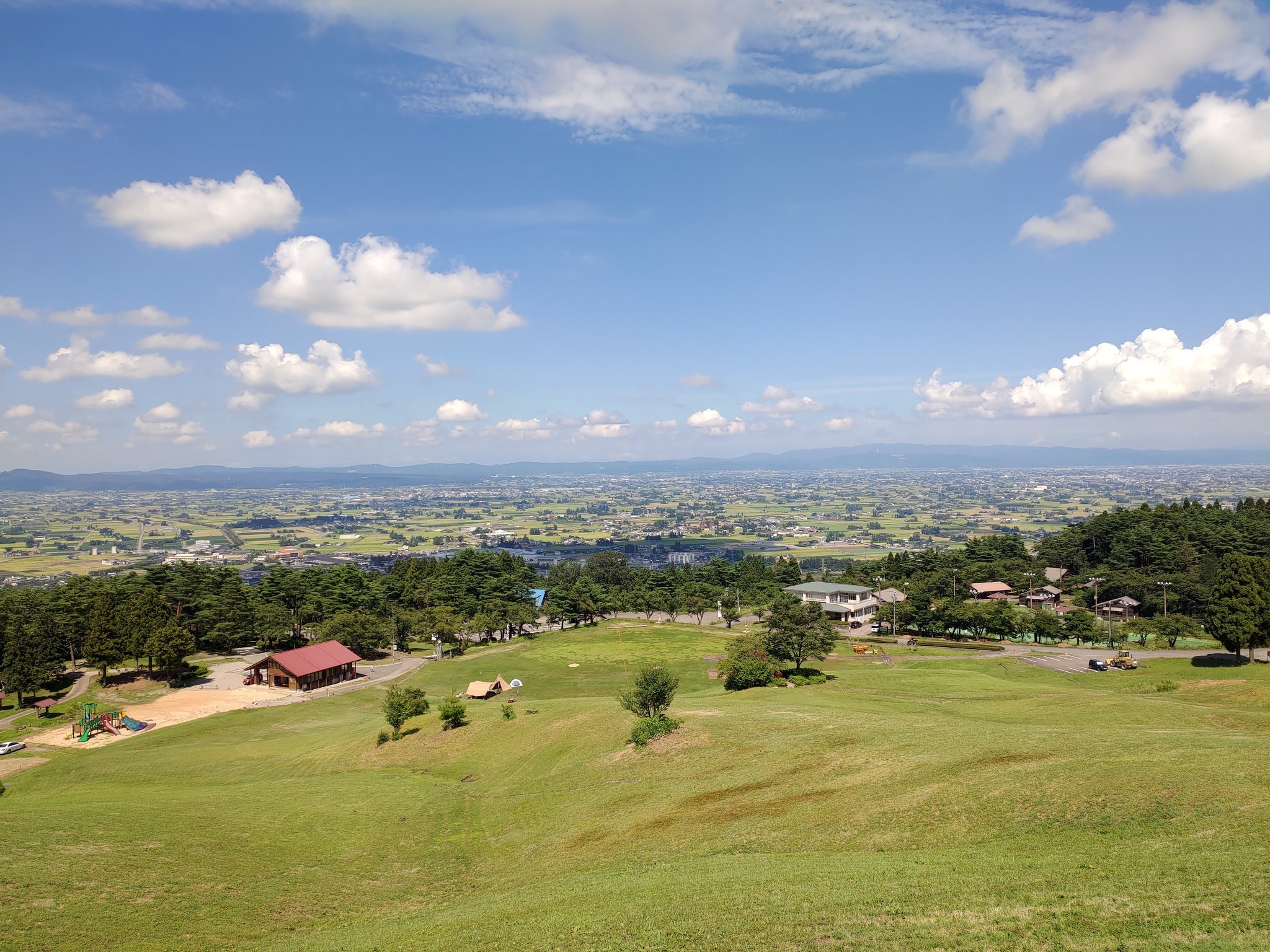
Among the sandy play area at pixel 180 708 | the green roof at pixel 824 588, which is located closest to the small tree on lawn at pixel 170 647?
the sandy play area at pixel 180 708

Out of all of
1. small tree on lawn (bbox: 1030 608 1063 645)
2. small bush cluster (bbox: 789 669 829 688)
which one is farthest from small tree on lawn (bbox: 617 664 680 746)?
small tree on lawn (bbox: 1030 608 1063 645)

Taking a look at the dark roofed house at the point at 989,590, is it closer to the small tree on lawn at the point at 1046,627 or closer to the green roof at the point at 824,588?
the green roof at the point at 824,588

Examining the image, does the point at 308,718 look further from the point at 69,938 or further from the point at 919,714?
the point at 919,714

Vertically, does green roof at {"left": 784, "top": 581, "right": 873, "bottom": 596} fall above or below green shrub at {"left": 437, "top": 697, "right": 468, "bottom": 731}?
below

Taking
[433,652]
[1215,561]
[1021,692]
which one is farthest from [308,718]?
[1215,561]

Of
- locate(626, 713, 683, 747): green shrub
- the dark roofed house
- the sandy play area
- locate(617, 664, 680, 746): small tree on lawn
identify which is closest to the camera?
locate(626, 713, 683, 747): green shrub

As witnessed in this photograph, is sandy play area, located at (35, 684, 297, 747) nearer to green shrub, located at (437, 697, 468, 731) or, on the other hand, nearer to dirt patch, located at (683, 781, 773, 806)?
green shrub, located at (437, 697, 468, 731)
